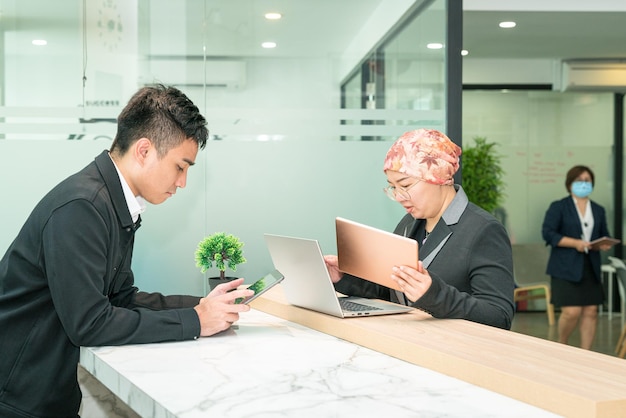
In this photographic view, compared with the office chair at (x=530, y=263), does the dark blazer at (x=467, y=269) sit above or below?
above

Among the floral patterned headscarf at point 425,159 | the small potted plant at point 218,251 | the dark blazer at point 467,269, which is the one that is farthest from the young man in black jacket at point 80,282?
the small potted plant at point 218,251

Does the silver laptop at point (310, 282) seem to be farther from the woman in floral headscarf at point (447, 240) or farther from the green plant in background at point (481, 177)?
the green plant in background at point (481, 177)

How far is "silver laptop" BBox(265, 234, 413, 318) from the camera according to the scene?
2238mm

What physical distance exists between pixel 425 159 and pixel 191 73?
88.4 inches

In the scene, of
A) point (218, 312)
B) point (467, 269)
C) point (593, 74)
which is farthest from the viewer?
point (593, 74)

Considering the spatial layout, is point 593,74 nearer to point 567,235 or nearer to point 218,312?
point 567,235

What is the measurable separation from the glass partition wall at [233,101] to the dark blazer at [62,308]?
246cm

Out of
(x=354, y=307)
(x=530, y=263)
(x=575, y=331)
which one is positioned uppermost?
(x=354, y=307)

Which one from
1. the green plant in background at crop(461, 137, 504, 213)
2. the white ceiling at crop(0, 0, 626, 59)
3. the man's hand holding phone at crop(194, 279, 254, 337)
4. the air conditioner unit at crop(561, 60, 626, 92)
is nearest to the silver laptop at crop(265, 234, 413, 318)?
the man's hand holding phone at crop(194, 279, 254, 337)

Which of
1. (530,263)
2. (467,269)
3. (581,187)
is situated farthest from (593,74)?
(467,269)

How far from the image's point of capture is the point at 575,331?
8312 millimetres

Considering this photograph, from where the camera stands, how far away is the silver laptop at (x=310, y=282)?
2.24 meters

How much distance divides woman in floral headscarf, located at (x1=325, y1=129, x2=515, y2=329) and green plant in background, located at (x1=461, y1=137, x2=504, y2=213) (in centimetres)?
633

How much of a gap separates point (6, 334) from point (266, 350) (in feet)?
2.20
